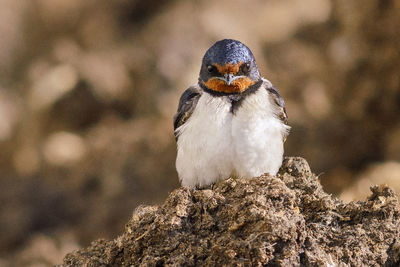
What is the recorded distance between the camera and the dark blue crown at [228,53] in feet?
13.6

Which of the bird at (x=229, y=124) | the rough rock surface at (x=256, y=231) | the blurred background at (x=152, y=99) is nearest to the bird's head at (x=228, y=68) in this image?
the bird at (x=229, y=124)

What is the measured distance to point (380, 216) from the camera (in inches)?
141

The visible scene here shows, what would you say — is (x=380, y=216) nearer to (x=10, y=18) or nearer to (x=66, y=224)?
(x=66, y=224)

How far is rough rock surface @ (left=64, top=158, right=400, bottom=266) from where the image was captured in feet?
10.3

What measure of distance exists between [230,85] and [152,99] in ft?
14.8

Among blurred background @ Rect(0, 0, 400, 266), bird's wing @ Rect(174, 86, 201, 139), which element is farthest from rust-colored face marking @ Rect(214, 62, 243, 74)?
blurred background @ Rect(0, 0, 400, 266)

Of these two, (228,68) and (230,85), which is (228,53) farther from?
(230,85)

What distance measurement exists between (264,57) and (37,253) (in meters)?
3.92

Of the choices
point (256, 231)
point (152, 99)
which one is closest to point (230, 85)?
point (256, 231)

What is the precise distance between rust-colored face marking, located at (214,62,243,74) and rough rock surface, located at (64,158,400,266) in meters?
0.90

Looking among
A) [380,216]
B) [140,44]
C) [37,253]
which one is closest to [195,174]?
[380,216]

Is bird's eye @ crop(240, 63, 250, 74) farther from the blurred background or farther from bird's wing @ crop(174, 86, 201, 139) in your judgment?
the blurred background

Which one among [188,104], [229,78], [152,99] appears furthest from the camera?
[152,99]

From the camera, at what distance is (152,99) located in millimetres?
8680
